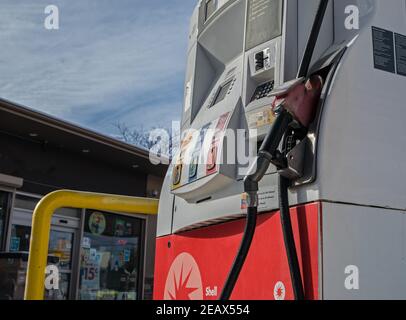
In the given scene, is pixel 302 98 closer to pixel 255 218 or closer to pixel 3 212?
pixel 255 218

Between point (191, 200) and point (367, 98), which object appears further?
point (191, 200)

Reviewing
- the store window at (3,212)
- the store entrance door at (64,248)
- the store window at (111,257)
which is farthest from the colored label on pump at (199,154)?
the store window at (111,257)

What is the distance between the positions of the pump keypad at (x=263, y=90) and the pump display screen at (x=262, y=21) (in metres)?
0.16

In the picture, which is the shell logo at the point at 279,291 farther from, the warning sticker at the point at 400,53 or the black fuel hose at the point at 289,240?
the warning sticker at the point at 400,53

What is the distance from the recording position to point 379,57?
5.46ft

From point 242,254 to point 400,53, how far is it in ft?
2.63

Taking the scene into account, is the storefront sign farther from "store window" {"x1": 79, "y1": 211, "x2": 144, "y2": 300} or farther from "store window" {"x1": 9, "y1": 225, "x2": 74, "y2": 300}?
"store window" {"x1": 9, "y1": 225, "x2": 74, "y2": 300}

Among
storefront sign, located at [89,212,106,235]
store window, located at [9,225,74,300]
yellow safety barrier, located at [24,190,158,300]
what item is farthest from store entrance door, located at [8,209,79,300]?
yellow safety barrier, located at [24,190,158,300]

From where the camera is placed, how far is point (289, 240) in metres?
1.54

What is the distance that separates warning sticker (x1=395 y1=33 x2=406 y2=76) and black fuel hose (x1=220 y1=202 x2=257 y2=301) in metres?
0.63

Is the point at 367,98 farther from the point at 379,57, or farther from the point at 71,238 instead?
the point at 71,238

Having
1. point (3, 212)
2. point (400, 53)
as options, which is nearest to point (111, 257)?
point (3, 212)
